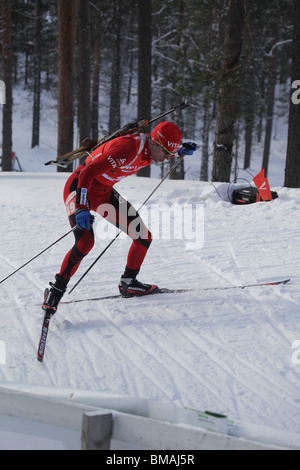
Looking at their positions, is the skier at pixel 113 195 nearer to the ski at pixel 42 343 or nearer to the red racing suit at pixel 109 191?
the red racing suit at pixel 109 191

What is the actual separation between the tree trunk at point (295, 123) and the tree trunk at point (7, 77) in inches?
417

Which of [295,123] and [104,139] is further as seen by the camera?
[295,123]

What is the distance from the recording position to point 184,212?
28.6 ft

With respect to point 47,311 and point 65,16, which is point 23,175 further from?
point 47,311

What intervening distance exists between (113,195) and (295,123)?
26.5 ft

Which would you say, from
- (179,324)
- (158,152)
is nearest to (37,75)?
(158,152)

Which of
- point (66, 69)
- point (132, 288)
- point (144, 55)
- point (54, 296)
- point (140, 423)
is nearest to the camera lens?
point (140, 423)

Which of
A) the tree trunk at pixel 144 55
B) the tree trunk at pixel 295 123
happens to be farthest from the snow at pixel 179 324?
the tree trunk at pixel 144 55

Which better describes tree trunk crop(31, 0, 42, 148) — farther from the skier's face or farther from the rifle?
the skier's face

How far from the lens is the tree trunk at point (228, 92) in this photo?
10.5 meters

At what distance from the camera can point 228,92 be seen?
10.6 m

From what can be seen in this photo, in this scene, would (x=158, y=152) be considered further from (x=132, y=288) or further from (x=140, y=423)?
(x=140, y=423)
